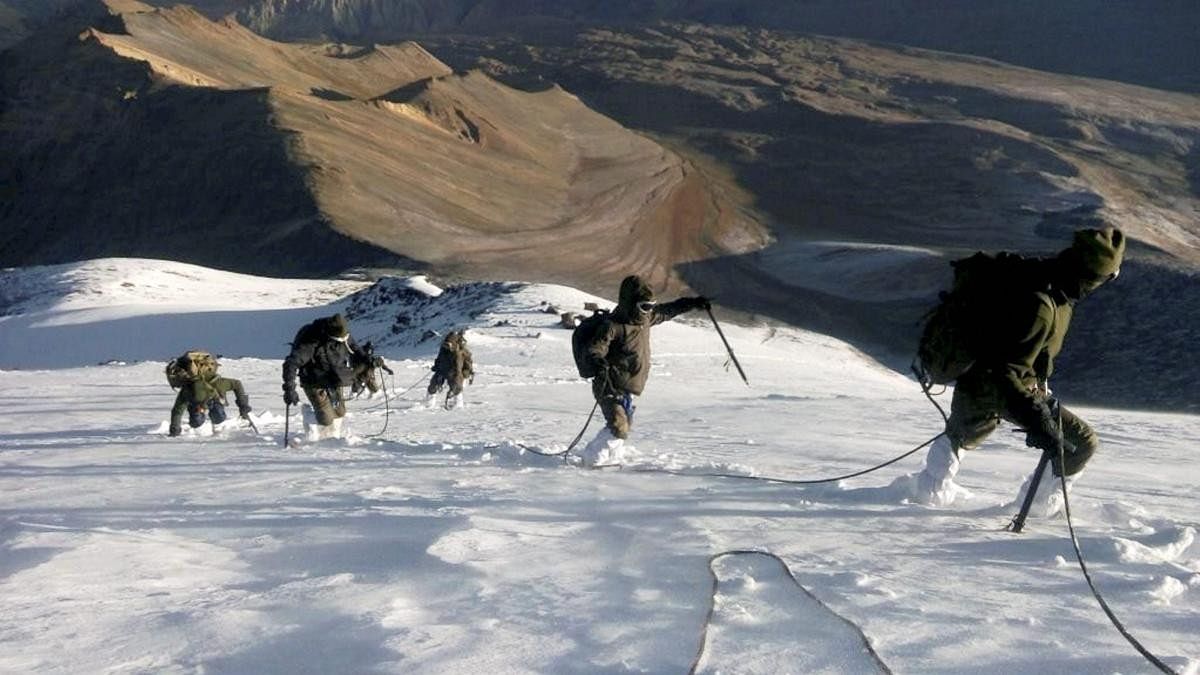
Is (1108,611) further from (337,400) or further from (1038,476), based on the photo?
(337,400)

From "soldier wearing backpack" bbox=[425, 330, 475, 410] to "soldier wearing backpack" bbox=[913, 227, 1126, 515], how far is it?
10047 mm

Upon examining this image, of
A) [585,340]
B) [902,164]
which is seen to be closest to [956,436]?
[585,340]

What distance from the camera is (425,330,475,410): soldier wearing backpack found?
15.6m

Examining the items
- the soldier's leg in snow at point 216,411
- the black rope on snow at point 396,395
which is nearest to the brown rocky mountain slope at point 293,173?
the black rope on snow at point 396,395

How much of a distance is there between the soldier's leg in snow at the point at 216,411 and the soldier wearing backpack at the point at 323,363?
5.22 ft

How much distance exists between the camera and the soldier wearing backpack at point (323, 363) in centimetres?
1038

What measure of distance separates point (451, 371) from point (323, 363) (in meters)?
5.27

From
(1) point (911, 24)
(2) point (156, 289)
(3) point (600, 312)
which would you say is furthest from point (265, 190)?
(1) point (911, 24)

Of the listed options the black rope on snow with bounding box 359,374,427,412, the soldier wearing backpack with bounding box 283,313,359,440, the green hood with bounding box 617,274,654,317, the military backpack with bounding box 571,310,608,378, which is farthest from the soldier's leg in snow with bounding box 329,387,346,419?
the green hood with bounding box 617,274,654,317

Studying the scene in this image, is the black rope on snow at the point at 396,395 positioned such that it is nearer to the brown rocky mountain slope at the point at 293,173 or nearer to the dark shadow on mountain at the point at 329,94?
the brown rocky mountain slope at the point at 293,173

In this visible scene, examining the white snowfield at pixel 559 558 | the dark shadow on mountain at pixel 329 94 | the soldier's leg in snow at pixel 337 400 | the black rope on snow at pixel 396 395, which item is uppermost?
the dark shadow on mountain at pixel 329 94

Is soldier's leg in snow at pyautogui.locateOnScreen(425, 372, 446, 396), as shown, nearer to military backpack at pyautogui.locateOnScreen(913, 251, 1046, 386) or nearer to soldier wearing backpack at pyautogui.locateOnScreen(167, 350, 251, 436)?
soldier wearing backpack at pyautogui.locateOnScreen(167, 350, 251, 436)

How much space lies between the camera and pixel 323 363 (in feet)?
34.3

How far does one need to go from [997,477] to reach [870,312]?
3235cm
